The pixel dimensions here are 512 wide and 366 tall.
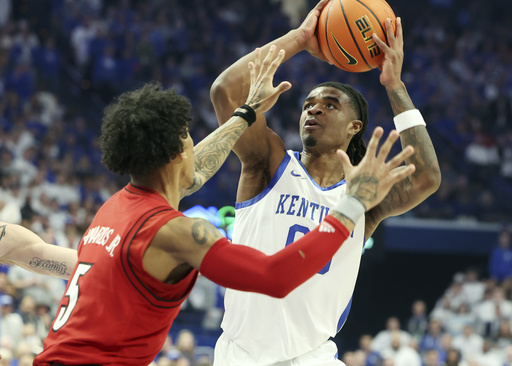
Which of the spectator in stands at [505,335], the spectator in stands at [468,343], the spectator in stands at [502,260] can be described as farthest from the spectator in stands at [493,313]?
the spectator in stands at [502,260]

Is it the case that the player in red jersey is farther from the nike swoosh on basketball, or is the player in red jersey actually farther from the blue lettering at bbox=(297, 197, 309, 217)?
the nike swoosh on basketball

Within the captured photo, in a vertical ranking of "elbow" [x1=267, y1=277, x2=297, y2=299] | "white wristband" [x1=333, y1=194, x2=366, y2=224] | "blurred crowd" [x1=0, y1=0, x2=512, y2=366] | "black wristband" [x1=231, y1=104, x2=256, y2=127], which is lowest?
"elbow" [x1=267, y1=277, x2=297, y2=299]

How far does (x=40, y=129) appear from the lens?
1262 centimetres

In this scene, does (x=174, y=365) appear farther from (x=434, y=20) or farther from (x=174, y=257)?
(x=434, y=20)

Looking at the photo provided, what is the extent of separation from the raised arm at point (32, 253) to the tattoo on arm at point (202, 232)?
3.44 ft

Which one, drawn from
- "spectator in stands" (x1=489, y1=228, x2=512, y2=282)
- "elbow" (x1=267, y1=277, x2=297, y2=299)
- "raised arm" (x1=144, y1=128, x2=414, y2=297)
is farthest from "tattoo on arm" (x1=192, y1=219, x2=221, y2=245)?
"spectator in stands" (x1=489, y1=228, x2=512, y2=282)

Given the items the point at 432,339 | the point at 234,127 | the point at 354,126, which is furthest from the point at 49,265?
the point at 432,339

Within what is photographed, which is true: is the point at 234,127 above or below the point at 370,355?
above

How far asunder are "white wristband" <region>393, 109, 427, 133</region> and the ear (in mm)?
286

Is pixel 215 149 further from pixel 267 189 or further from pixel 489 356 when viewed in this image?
pixel 489 356

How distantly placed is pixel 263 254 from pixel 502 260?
36.9 ft

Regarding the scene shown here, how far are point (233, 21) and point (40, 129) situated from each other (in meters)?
5.78

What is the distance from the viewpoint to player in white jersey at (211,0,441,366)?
3.59 m

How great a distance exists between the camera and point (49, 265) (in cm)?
347
